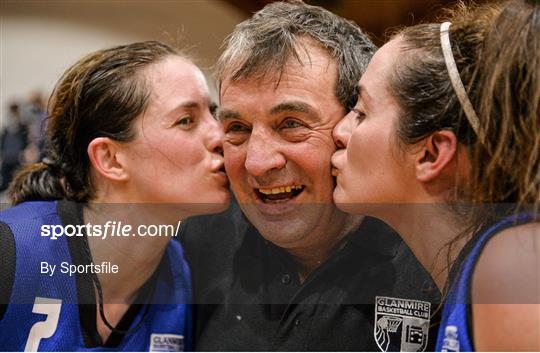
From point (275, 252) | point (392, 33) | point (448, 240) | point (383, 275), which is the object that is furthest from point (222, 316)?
point (392, 33)

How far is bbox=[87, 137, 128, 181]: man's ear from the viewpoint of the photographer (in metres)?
0.99

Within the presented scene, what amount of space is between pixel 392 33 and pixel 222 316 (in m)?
0.48

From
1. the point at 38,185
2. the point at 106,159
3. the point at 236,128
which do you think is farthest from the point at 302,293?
the point at 38,185

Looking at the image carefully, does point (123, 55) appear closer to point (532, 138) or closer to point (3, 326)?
point (3, 326)

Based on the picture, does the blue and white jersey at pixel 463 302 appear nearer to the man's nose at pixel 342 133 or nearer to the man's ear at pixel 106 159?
the man's nose at pixel 342 133

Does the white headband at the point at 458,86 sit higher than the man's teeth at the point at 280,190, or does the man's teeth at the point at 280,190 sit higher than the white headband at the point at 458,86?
the white headband at the point at 458,86

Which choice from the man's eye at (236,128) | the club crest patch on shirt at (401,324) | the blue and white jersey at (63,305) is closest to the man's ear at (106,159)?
the blue and white jersey at (63,305)

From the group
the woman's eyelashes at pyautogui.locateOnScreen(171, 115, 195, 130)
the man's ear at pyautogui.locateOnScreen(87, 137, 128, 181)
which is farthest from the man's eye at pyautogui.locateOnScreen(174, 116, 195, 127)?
the man's ear at pyautogui.locateOnScreen(87, 137, 128, 181)

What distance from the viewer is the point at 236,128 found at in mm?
948

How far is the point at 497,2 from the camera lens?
0.81 metres

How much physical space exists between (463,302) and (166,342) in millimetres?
484

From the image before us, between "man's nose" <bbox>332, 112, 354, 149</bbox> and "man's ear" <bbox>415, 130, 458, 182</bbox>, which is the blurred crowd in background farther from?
"man's ear" <bbox>415, 130, 458, 182</bbox>

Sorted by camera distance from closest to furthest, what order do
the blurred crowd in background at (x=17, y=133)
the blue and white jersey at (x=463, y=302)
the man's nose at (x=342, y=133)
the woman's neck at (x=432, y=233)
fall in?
the blue and white jersey at (x=463, y=302)
the woman's neck at (x=432, y=233)
the man's nose at (x=342, y=133)
the blurred crowd in background at (x=17, y=133)

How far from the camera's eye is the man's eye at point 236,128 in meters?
0.94
